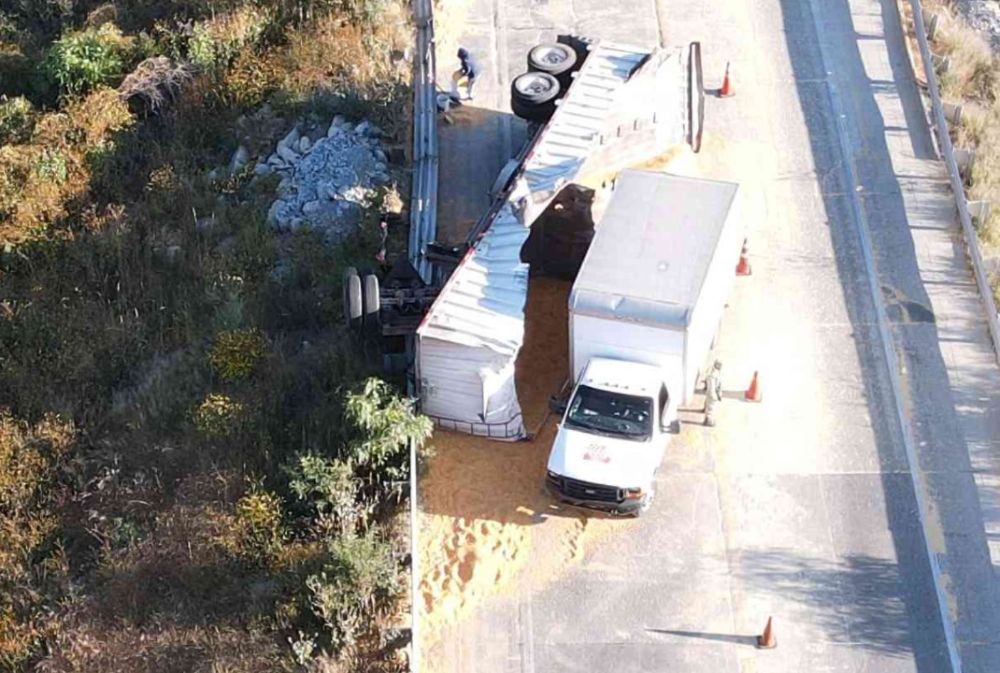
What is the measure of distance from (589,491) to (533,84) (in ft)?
26.4

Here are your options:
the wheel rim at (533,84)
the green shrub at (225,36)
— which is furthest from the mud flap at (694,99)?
the green shrub at (225,36)

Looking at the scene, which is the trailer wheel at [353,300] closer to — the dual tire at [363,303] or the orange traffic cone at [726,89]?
the dual tire at [363,303]

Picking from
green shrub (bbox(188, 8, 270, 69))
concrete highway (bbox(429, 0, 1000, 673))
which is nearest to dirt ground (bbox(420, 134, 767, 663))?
concrete highway (bbox(429, 0, 1000, 673))

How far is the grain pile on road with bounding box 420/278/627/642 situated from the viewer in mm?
17531

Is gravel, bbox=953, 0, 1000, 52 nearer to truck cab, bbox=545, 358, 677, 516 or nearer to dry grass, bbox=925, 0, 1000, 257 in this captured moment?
dry grass, bbox=925, 0, 1000, 257

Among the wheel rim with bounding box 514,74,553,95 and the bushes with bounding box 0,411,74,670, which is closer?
the bushes with bounding box 0,411,74,670

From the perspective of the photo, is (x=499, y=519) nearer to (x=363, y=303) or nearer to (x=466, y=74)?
(x=363, y=303)

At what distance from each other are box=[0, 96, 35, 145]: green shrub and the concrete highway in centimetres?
801

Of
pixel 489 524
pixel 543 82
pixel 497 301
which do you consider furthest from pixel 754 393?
pixel 543 82

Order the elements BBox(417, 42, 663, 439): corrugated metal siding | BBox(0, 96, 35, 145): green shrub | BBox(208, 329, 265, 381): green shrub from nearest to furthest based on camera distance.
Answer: BBox(417, 42, 663, 439): corrugated metal siding, BBox(208, 329, 265, 381): green shrub, BBox(0, 96, 35, 145): green shrub

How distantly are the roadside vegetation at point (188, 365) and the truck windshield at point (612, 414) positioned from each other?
203 centimetres

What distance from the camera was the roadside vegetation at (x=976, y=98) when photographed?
2292 cm

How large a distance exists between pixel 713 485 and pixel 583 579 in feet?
7.81

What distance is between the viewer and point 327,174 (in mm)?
23516
